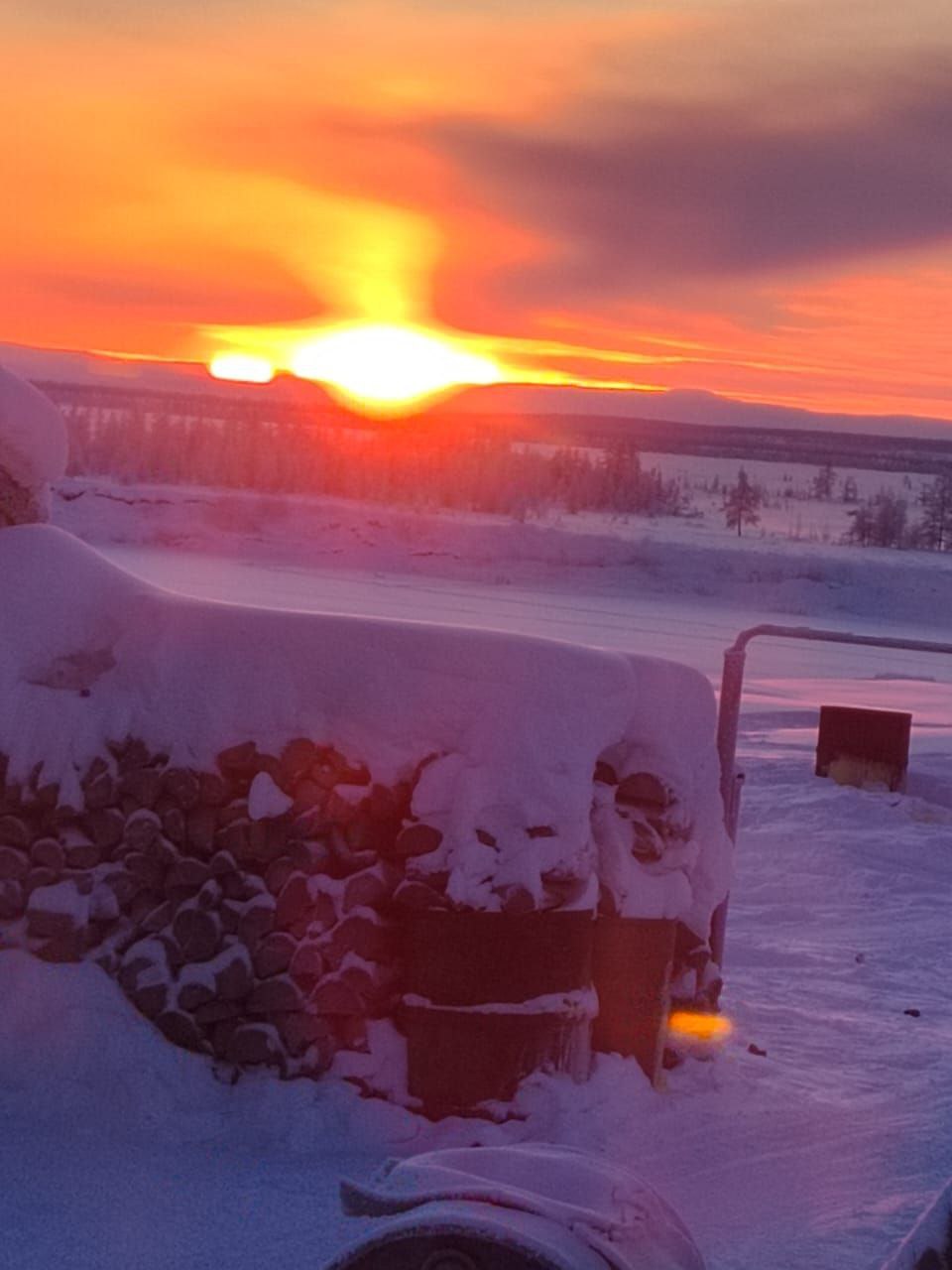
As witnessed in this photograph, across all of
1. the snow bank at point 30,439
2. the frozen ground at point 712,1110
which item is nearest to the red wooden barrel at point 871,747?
the frozen ground at point 712,1110

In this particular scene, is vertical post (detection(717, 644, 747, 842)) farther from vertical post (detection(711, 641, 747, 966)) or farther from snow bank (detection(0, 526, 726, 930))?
snow bank (detection(0, 526, 726, 930))

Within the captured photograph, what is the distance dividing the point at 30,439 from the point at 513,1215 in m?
3.63

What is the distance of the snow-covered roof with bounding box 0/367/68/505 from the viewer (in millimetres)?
5559

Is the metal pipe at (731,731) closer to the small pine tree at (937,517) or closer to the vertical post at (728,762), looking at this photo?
the vertical post at (728,762)

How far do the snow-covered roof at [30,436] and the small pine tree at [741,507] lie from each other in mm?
40920

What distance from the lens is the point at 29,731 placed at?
17.7ft

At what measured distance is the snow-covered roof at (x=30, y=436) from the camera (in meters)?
5.56

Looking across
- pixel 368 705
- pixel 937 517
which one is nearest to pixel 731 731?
pixel 368 705

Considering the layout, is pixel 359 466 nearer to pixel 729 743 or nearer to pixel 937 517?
pixel 937 517

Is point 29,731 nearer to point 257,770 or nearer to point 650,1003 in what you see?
point 257,770

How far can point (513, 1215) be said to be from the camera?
2779 mm

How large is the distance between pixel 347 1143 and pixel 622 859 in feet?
4.18

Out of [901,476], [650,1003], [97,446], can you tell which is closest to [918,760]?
[650,1003]

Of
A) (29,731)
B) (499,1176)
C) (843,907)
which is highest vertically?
(29,731)
